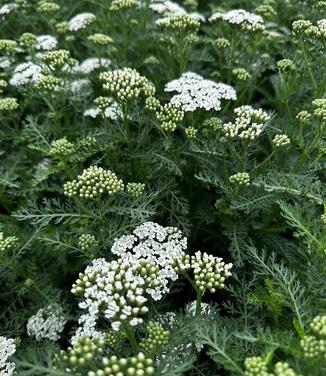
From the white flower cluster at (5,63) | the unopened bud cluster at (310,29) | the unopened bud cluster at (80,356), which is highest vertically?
the unopened bud cluster at (310,29)

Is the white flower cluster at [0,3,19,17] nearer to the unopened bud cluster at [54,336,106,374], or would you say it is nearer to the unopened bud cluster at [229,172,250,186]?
the unopened bud cluster at [229,172,250,186]

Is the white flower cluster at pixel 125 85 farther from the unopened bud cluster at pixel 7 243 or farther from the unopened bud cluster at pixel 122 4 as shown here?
the unopened bud cluster at pixel 7 243

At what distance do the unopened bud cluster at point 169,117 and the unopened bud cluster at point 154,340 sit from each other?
2.16 m

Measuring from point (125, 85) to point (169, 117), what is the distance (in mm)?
594

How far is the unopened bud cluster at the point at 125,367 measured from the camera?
292 cm

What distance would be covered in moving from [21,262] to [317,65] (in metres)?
4.25

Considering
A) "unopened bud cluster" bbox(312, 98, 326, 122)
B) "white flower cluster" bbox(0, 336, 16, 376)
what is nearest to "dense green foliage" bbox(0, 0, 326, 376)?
"unopened bud cluster" bbox(312, 98, 326, 122)

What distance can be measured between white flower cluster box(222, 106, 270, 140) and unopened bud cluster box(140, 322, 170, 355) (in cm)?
202

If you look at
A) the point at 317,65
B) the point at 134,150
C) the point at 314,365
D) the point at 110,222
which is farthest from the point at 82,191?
the point at 317,65

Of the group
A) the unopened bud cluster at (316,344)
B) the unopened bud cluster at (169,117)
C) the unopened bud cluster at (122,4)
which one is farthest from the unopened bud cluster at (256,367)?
the unopened bud cluster at (122,4)

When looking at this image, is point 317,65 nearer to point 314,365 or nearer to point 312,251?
point 312,251

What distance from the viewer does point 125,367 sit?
3.03 metres

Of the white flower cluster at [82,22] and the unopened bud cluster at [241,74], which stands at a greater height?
the white flower cluster at [82,22]

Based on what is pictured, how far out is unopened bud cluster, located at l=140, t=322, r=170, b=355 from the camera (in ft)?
11.0
